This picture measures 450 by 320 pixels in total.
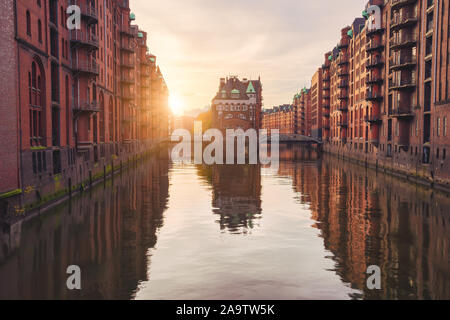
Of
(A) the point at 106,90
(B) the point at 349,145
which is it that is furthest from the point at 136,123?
(B) the point at 349,145

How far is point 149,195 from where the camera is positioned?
3575 centimetres

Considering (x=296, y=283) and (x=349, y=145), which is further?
(x=349, y=145)

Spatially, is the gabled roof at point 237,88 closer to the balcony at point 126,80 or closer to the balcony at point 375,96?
the balcony at point 126,80

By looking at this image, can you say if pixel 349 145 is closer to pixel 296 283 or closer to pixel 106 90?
pixel 106 90

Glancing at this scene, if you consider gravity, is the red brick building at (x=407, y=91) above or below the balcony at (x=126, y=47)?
below

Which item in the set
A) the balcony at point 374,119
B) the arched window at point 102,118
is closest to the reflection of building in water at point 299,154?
the balcony at point 374,119

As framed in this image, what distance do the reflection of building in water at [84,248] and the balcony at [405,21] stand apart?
35.7 metres

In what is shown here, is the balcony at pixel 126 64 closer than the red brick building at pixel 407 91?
No

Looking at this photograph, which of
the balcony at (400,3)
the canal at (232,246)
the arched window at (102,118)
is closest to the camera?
the canal at (232,246)

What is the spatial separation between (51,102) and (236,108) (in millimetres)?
116687

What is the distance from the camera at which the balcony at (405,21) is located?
152 feet

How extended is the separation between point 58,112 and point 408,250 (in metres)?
28.1

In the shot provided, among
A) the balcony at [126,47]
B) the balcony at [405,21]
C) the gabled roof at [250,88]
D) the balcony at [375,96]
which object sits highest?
the gabled roof at [250,88]

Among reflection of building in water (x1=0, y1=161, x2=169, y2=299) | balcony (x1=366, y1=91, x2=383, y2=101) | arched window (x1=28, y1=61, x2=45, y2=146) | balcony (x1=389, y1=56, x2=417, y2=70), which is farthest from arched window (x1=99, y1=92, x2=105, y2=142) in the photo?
balcony (x1=366, y1=91, x2=383, y2=101)
